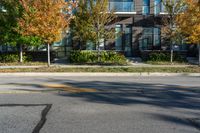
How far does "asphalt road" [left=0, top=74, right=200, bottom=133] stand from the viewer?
7.44m

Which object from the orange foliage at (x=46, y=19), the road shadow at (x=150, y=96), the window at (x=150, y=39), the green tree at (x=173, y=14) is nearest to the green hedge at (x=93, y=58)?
the green tree at (x=173, y=14)

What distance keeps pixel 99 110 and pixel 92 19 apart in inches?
741

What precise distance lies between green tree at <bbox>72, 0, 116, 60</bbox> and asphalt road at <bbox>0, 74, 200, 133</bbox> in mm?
15038

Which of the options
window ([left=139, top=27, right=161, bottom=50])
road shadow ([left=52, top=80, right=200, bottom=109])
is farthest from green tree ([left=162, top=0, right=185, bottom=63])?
road shadow ([left=52, top=80, right=200, bottom=109])

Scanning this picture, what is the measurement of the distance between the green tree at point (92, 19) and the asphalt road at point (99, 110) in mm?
15038

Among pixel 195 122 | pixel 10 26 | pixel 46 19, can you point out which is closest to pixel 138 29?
pixel 10 26

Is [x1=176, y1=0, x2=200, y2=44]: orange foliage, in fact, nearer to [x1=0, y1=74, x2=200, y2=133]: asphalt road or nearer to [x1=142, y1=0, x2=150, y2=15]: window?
[x1=142, y1=0, x2=150, y2=15]: window

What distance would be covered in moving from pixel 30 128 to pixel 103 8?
2071 cm

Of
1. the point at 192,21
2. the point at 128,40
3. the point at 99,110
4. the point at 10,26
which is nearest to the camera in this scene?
the point at 99,110

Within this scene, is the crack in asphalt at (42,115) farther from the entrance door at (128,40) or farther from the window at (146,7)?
the window at (146,7)

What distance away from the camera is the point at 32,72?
20.9 metres

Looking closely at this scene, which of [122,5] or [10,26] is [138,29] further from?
[10,26]

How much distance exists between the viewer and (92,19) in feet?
89.9

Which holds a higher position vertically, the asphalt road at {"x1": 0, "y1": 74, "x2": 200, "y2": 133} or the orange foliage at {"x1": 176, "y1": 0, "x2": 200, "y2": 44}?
the orange foliage at {"x1": 176, "y1": 0, "x2": 200, "y2": 44}
